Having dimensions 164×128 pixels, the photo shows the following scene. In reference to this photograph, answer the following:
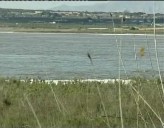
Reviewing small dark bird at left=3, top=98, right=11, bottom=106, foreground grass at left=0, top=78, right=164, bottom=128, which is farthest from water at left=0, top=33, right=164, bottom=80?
small dark bird at left=3, top=98, right=11, bottom=106

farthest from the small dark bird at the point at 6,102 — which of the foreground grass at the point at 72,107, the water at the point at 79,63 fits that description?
the water at the point at 79,63

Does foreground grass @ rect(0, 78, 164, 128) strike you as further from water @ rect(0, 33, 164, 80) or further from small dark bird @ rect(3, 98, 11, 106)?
water @ rect(0, 33, 164, 80)

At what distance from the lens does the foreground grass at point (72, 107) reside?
14078 mm

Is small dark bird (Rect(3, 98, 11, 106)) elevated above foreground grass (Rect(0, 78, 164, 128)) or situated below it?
above

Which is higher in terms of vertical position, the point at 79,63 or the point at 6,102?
the point at 6,102

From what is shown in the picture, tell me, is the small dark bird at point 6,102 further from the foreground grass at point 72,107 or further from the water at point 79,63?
the water at point 79,63

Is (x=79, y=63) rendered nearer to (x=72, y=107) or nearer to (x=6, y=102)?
(x=6, y=102)

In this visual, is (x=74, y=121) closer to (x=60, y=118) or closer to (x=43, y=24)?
(x=60, y=118)

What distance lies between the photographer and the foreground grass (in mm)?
14078

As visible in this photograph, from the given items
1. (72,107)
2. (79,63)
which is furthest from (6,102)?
(79,63)

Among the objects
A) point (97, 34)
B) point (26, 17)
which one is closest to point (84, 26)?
point (97, 34)

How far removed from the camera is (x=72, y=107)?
49.7 ft

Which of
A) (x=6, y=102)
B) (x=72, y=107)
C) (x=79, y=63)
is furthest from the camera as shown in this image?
(x=79, y=63)

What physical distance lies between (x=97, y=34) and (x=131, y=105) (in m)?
136
